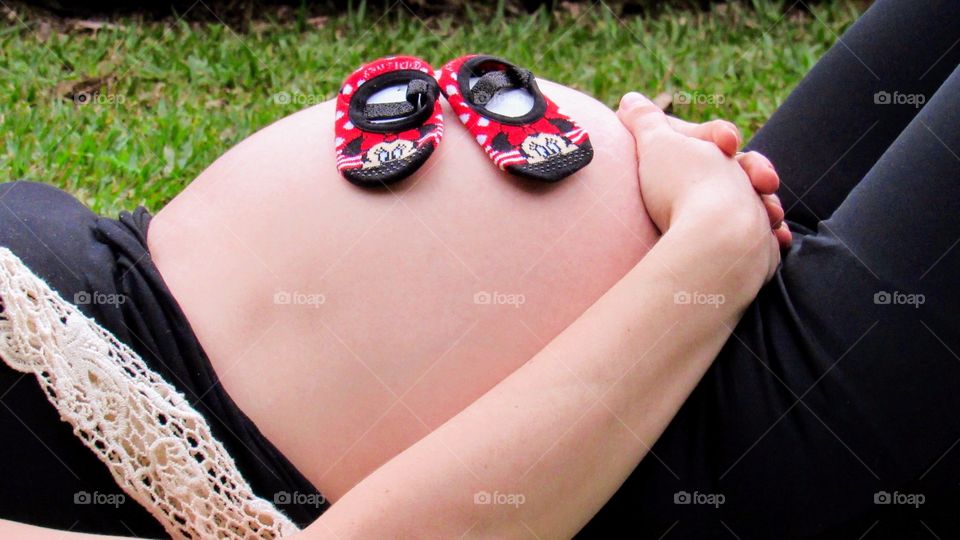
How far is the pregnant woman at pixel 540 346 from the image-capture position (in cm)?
105

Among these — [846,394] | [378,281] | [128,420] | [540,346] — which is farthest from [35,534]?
[846,394]

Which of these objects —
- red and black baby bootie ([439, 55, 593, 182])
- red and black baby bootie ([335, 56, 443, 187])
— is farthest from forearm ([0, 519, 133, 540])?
red and black baby bootie ([439, 55, 593, 182])

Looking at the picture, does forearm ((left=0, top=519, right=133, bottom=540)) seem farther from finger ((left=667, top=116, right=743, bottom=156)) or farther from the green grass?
the green grass

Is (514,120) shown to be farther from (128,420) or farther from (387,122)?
(128,420)

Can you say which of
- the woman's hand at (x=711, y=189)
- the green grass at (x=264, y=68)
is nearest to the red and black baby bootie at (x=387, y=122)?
the woman's hand at (x=711, y=189)

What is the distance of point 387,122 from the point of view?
128 centimetres

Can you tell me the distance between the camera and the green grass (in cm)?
238

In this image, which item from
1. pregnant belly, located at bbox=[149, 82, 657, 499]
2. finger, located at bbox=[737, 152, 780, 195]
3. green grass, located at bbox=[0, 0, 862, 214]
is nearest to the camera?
pregnant belly, located at bbox=[149, 82, 657, 499]

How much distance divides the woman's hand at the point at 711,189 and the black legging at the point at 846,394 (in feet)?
0.24

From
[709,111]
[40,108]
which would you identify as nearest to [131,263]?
[40,108]

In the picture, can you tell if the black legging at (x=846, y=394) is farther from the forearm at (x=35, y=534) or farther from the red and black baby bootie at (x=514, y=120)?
the forearm at (x=35, y=534)

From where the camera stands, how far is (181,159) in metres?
2.38

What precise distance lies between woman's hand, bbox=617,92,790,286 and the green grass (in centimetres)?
129

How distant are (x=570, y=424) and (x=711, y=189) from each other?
342 mm
